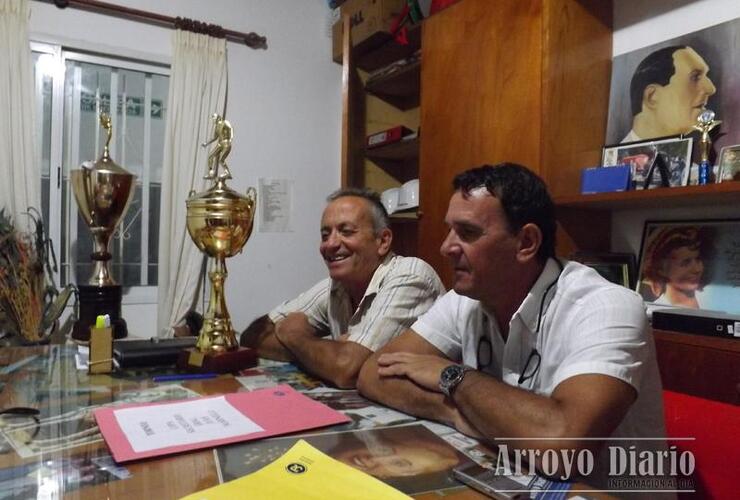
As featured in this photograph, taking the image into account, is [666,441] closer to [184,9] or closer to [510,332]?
[510,332]

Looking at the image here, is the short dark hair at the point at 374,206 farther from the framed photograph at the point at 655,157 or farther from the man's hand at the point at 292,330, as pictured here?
the framed photograph at the point at 655,157

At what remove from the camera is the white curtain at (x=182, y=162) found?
2.66 m

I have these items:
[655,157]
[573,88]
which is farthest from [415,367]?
[573,88]

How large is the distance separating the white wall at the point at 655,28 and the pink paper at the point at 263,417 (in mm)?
1343

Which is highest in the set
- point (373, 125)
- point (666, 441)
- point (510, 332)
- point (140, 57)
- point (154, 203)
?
point (140, 57)

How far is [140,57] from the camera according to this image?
267cm

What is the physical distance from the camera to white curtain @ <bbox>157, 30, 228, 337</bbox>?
2662 millimetres

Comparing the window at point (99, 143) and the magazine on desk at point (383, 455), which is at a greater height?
the window at point (99, 143)

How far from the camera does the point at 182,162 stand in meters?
2.71

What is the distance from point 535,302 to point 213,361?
28.9 inches

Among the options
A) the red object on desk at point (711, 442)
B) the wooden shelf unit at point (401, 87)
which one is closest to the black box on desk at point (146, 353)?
the red object on desk at point (711, 442)

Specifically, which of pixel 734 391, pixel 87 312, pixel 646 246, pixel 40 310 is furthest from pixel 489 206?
pixel 40 310

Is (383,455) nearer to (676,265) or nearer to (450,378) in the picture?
(450,378)

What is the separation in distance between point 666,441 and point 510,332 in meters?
0.34
